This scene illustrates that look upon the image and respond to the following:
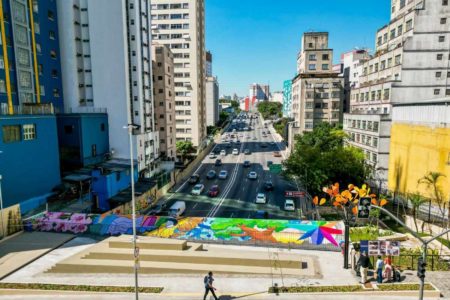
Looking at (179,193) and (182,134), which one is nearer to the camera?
(179,193)

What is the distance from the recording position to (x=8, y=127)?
35469 mm

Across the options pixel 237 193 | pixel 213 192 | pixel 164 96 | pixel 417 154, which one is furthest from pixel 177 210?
pixel 164 96

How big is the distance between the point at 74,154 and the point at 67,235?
21.0 metres

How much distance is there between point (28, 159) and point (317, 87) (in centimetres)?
6933

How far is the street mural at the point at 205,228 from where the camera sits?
27.2 meters

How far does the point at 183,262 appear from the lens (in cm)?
2361

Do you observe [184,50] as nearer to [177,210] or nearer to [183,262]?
[177,210]

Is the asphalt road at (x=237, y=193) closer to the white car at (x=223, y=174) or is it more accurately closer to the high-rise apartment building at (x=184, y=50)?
the white car at (x=223, y=174)

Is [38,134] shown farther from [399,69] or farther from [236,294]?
[399,69]

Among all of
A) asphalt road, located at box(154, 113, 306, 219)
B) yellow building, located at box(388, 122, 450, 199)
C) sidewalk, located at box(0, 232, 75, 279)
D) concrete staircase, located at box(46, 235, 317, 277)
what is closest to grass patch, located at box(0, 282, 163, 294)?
concrete staircase, located at box(46, 235, 317, 277)

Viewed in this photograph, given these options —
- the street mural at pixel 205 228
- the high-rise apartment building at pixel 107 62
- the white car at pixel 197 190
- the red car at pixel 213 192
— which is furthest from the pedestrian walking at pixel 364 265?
the high-rise apartment building at pixel 107 62

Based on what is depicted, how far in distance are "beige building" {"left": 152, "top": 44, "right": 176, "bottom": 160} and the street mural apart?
4307cm

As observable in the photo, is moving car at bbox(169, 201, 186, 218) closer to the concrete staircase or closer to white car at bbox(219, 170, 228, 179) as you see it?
the concrete staircase

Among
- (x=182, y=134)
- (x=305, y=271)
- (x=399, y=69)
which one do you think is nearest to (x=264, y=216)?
(x=305, y=271)
